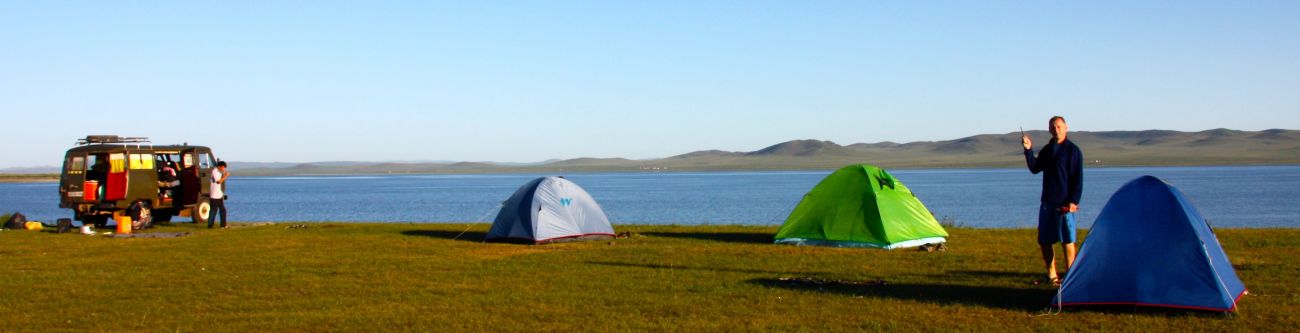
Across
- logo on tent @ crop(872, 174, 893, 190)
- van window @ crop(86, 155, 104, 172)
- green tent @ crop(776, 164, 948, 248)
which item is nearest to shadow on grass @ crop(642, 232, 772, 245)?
green tent @ crop(776, 164, 948, 248)

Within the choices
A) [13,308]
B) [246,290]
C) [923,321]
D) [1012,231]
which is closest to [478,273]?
[246,290]

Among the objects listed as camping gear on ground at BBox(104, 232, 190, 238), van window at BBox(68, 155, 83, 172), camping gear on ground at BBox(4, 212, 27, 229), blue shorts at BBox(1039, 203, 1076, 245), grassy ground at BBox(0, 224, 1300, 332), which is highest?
van window at BBox(68, 155, 83, 172)

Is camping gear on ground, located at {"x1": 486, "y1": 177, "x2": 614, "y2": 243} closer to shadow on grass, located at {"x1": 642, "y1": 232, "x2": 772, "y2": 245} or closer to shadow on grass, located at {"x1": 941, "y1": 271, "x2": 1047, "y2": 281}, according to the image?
shadow on grass, located at {"x1": 642, "y1": 232, "x2": 772, "y2": 245}

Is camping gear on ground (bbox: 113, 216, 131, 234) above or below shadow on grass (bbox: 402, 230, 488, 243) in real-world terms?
above

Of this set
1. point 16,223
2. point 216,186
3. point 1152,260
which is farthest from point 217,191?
point 1152,260

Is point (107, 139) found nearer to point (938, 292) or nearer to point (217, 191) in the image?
point (217, 191)

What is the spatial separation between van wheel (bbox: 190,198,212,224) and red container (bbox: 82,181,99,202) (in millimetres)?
2627

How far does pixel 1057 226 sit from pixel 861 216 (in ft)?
21.0

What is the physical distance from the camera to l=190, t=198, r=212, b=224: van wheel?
27250 mm

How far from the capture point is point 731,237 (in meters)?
21.5

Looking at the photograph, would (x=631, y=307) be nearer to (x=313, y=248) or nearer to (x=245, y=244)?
(x=313, y=248)

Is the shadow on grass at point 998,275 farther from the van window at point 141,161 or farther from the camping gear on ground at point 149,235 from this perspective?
the van window at point 141,161

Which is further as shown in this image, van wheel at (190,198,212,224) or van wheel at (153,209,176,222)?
van wheel at (190,198,212,224)

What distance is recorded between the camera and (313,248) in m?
19.7
